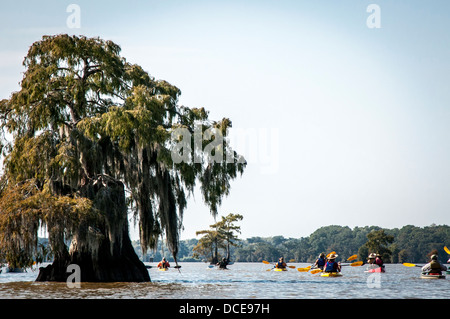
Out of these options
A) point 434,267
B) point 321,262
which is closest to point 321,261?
point 321,262

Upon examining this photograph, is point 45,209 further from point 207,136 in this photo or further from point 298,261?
point 298,261

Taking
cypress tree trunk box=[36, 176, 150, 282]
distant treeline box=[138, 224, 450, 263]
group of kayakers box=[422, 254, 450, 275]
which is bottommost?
distant treeline box=[138, 224, 450, 263]

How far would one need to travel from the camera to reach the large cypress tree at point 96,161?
84.2 feet

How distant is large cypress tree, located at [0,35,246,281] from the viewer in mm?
25656

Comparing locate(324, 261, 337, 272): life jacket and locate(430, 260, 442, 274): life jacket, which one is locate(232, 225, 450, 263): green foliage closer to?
locate(324, 261, 337, 272): life jacket

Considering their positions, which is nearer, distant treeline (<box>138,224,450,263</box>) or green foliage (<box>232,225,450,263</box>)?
green foliage (<box>232,225,450,263</box>)

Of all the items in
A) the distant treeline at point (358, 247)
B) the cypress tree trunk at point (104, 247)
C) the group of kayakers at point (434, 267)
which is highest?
the cypress tree trunk at point (104, 247)

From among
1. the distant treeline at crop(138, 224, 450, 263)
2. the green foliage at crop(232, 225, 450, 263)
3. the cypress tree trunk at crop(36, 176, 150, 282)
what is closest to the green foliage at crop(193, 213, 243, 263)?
the green foliage at crop(232, 225, 450, 263)

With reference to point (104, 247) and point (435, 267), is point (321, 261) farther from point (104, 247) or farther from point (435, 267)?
point (104, 247)

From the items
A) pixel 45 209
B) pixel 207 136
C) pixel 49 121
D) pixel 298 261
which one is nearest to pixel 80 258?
pixel 45 209

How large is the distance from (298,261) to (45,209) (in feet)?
562

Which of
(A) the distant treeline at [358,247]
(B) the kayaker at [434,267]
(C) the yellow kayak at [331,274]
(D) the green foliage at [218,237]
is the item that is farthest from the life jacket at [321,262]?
(A) the distant treeline at [358,247]

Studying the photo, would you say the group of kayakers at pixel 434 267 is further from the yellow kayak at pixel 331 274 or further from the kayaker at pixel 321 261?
the kayaker at pixel 321 261

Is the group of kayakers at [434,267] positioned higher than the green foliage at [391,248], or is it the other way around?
the group of kayakers at [434,267]
